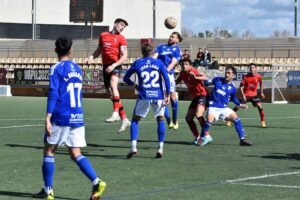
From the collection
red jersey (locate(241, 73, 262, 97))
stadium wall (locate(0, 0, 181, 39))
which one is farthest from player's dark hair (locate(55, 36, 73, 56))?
stadium wall (locate(0, 0, 181, 39))

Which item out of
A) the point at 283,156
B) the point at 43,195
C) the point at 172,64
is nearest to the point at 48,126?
the point at 43,195

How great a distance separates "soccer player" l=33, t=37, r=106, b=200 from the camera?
31.7 ft

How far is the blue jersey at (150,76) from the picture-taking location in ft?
45.9

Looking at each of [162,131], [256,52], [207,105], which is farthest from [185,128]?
[256,52]

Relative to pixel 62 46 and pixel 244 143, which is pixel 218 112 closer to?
pixel 244 143

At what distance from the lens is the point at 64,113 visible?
977cm

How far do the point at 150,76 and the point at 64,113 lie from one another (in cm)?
442

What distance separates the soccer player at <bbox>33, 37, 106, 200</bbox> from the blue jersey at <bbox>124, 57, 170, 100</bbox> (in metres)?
4.22

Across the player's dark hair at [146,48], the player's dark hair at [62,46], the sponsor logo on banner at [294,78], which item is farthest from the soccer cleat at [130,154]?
the sponsor logo on banner at [294,78]

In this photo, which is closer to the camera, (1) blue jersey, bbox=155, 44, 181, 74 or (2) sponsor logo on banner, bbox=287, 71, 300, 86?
(1) blue jersey, bbox=155, 44, 181, 74

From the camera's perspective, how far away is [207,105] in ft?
57.2

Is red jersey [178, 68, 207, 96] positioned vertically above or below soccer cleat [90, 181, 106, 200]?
above

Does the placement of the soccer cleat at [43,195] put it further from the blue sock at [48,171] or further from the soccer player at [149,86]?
the soccer player at [149,86]

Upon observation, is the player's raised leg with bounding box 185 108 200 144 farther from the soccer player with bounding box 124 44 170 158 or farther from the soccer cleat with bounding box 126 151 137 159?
the soccer cleat with bounding box 126 151 137 159
